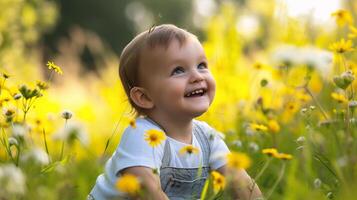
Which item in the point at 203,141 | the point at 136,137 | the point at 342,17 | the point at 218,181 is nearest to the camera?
the point at 218,181

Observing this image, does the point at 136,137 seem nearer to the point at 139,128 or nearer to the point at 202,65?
the point at 139,128

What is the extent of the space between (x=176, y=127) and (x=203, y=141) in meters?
0.15

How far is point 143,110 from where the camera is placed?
249 centimetres

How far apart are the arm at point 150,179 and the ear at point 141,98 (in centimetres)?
31

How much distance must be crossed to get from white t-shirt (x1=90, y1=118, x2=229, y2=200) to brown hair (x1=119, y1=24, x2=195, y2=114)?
18 cm

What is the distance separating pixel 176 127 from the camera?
2414 millimetres

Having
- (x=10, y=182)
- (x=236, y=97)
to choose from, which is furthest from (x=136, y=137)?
(x=236, y=97)

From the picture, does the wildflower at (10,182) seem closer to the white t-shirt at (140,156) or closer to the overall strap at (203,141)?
the white t-shirt at (140,156)

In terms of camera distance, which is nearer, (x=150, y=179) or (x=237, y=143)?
(x=150, y=179)

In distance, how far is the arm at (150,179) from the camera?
209cm

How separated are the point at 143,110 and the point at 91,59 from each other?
23656mm

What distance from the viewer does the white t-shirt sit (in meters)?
2.20

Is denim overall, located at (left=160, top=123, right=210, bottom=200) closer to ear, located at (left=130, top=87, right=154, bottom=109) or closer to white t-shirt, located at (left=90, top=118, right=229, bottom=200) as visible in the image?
white t-shirt, located at (left=90, top=118, right=229, bottom=200)

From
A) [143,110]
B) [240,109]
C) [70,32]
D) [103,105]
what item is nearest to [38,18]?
[103,105]
